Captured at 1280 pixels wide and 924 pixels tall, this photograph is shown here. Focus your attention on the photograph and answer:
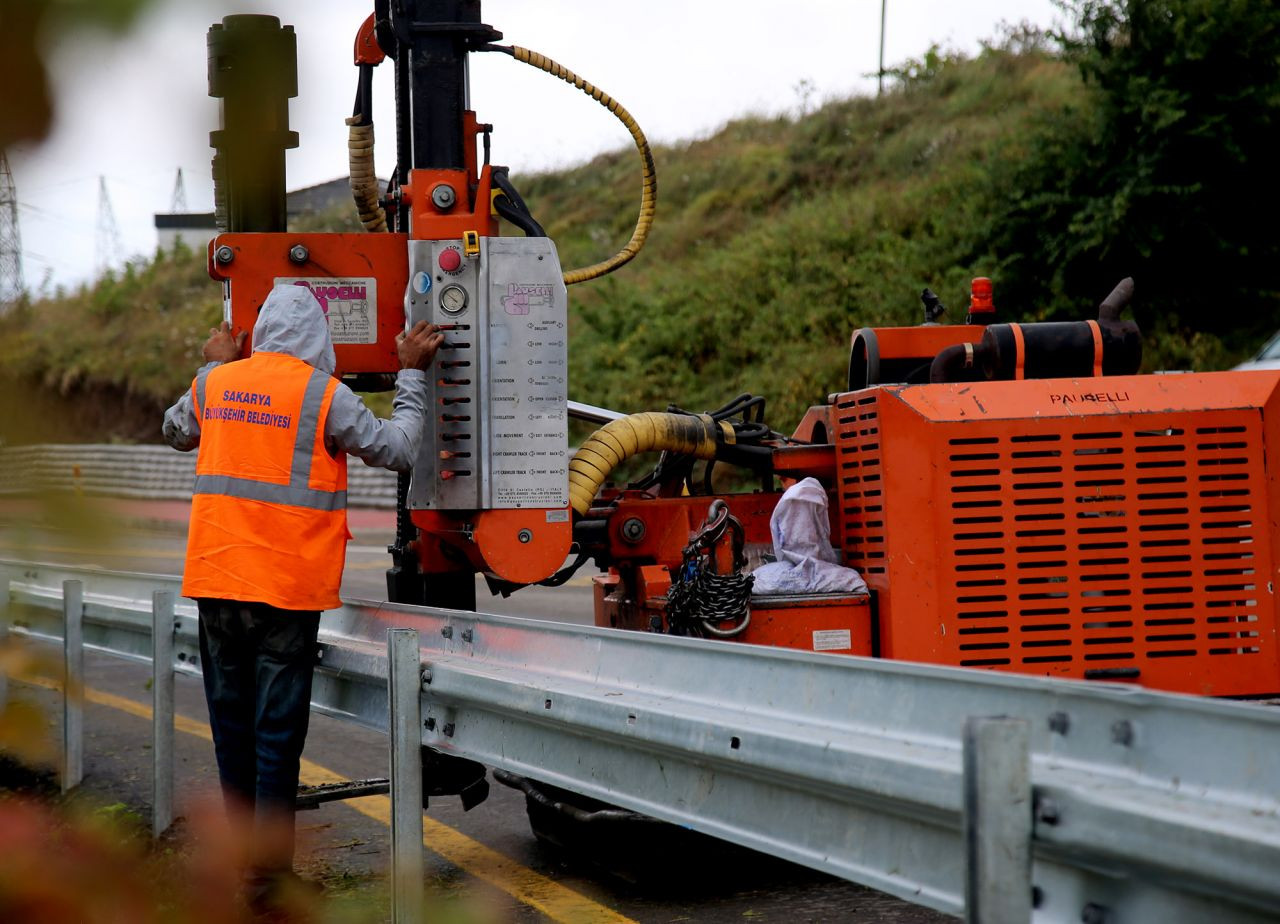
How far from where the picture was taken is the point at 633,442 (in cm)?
584

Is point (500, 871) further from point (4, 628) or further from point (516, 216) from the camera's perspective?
point (4, 628)

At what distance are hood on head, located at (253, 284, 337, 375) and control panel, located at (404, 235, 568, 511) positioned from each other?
0.38 meters

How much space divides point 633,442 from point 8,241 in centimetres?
490

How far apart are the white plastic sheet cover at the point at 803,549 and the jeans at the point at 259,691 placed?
1.65m

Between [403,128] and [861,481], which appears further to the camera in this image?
[403,128]

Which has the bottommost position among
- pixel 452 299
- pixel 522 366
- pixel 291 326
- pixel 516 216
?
pixel 522 366

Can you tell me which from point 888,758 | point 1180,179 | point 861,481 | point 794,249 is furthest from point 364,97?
point 794,249

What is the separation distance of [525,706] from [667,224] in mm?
27939

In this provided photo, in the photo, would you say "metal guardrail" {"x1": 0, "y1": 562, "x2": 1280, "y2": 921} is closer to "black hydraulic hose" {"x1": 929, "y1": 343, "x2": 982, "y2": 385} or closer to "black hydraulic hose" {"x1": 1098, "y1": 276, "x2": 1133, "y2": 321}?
"black hydraulic hose" {"x1": 929, "y1": 343, "x2": 982, "y2": 385}

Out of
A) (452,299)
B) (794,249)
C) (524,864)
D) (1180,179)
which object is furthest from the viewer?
(794,249)

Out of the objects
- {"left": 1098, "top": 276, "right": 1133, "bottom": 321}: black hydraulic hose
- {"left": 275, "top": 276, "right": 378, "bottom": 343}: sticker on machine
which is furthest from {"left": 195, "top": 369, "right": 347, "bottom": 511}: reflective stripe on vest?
{"left": 1098, "top": 276, "right": 1133, "bottom": 321}: black hydraulic hose

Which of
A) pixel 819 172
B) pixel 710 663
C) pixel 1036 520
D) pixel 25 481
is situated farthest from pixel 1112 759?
pixel 819 172

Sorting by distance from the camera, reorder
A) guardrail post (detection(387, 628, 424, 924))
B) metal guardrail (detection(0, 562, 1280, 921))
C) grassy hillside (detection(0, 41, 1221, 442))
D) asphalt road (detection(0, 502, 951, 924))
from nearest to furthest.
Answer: metal guardrail (detection(0, 562, 1280, 921)), guardrail post (detection(387, 628, 424, 924)), asphalt road (detection(0, 502, 951, 924)), grassy hillside (detection(0, 41, 1221, 442))

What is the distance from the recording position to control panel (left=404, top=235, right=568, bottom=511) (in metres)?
5.13
